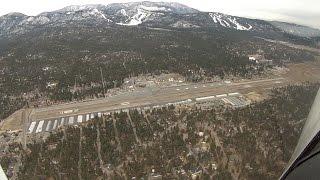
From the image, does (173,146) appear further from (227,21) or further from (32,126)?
(227,21)

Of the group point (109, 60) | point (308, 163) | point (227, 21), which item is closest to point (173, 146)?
point (308, 163)

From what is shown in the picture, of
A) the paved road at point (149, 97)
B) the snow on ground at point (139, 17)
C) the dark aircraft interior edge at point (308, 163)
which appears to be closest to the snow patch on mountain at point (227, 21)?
the snow on ground at point (139, 17)

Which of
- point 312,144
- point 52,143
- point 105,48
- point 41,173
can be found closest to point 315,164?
point 312,144

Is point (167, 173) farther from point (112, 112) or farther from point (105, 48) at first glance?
point (105, 48)

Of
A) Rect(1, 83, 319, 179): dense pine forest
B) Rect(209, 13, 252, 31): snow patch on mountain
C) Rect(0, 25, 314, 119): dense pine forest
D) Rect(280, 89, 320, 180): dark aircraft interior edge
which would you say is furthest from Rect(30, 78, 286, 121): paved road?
Rect(209, 13, 252, 31): snow patch on mountain

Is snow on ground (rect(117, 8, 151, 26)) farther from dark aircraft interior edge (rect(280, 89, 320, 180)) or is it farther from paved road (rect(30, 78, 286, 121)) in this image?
dark aircraft interior edge (rect(280, 89, 320, 180))

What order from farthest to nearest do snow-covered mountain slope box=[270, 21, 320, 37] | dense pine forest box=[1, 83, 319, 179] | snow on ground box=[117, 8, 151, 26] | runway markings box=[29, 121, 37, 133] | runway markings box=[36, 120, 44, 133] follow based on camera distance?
snow on ground box=[117, 8, 151, 26]
runway markings box=[29, 121, 37, 133]
runway markings box=[36, 120, 44, 133]
dense pine forest box=[1, 83, 319, 179]
snow-covered mountain slope box=[270, 21, 320, 37]

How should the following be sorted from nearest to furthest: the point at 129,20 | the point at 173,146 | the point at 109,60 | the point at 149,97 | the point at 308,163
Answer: the point at 308,163 → the point at 173,146 → the point at 149,97 → the point at 109,60 → the point at 129,20
